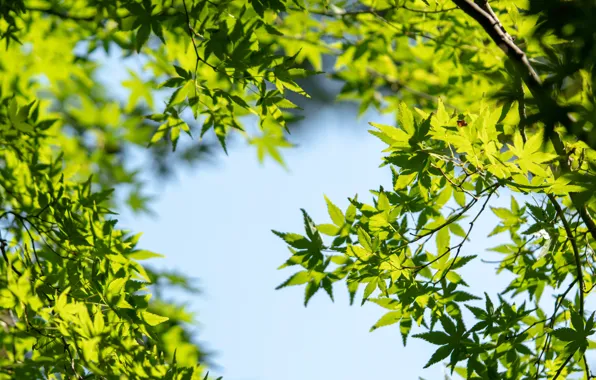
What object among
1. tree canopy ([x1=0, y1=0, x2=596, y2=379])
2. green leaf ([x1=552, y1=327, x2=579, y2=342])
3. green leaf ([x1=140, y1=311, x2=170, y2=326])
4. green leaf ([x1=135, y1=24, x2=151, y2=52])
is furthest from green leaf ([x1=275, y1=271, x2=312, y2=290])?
green leaf ([x1=135, y1=24, x2=151, y2=52])

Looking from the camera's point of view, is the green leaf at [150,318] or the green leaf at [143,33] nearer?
the green leaf at [150,318]

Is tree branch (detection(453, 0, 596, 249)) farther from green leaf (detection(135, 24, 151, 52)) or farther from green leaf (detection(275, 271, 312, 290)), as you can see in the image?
green leaf (detection(135, 24, 151, 52))

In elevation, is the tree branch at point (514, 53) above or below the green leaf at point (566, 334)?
above

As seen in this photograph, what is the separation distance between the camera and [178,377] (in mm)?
1269

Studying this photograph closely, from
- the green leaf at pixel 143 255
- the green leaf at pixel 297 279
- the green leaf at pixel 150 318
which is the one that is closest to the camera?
the green leaf at pixel 150 318

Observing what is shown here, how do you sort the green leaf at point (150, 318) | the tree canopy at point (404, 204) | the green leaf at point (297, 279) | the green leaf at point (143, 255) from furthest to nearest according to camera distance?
the green leaf at point (143, 255) → the green leaf at point (297, 279) → the green leaf at point (150, 318) → the tree canopy at point (404, 204)

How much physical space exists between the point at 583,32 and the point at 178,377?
3.24 feet

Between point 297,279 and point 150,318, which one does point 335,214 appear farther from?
point 150,318

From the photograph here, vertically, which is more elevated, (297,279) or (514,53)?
(514,53)

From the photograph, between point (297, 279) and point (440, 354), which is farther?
point (297, 279)

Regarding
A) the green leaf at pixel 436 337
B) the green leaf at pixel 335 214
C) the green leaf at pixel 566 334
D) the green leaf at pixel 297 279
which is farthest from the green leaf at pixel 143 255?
the green leaf at pixel 566 334

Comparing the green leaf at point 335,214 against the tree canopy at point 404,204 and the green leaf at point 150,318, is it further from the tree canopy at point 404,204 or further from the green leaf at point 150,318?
the green leaf at point 150,318

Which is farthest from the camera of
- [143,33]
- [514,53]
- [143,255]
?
[143,255]

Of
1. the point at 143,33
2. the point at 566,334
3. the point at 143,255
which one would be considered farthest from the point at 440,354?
the point at 143,33
